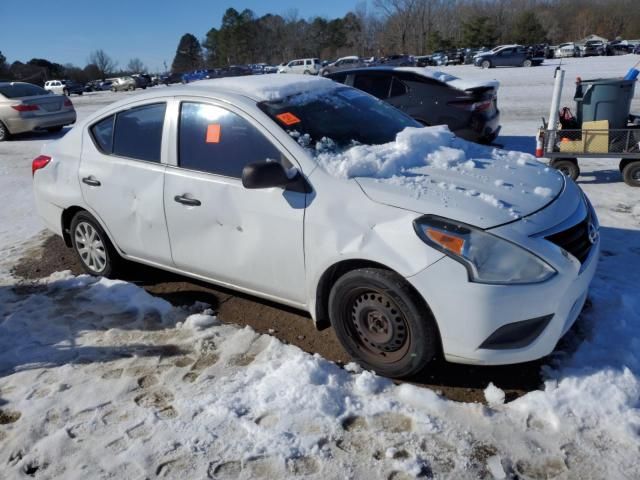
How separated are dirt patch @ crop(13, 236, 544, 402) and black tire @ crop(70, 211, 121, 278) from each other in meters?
0.19

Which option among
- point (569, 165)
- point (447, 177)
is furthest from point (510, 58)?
point (447, 177)

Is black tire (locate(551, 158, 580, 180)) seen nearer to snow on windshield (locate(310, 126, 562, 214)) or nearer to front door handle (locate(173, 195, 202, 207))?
snow on windshield (locate(310, 126, 562, 214))

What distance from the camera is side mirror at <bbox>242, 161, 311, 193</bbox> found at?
3.12 meters

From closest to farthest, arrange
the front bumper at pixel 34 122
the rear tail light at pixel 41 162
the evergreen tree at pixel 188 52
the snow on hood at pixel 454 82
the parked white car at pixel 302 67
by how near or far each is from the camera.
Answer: the rear tail light at pixel 41 162 < the snow on hood at pixel 454 82 < the front bumper at pixel 34 122 < the parked white car at pixel 302 67 < the evergreen tree at pixel 188 52

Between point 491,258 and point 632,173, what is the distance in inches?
193

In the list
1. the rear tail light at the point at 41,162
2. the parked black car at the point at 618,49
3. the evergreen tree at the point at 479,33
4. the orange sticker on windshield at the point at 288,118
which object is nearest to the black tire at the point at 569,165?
the orange sticker on windshield at the point at 288,118

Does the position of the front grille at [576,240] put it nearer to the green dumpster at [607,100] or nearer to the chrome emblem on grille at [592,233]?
the chrome emblem on grille at [592,233]

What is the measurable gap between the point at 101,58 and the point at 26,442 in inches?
4456

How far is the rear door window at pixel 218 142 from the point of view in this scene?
351 centimetres

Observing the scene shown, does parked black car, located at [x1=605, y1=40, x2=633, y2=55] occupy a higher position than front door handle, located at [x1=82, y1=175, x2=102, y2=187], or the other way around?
parked black car, located at [x1=605, y1=40, x2=633, y2=55]

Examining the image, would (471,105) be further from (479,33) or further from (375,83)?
(479,33)

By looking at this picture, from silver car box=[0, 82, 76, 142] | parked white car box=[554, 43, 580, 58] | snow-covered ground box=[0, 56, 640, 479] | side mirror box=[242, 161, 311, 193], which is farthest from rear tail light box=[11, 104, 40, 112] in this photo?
parked white car box=[554, 43, 580, 58]

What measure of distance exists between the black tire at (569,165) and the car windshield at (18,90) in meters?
12.7

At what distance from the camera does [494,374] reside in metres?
3.16
